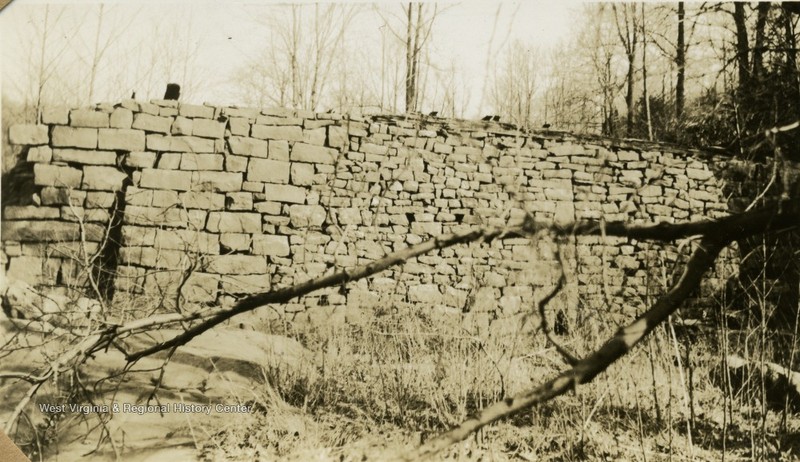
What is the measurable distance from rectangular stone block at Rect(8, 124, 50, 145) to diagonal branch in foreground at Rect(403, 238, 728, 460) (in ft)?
17.4

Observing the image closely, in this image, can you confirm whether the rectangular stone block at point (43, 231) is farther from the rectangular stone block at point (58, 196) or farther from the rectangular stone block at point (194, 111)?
the rectangular stone block at point (194, 111)

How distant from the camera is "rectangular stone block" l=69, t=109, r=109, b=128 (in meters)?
5.07

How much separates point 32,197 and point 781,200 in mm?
6203

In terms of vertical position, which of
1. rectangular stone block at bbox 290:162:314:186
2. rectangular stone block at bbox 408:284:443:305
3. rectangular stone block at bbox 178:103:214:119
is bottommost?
rectangular stone block at bbox 408:284:443:305

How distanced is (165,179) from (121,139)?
0.63 meters

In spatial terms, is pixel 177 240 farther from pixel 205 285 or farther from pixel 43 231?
pixel 43 231

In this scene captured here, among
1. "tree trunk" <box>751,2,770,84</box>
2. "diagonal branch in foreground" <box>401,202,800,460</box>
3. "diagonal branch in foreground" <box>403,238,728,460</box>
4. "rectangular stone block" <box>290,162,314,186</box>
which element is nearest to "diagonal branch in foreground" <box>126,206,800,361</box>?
"diagonal branch in foreground" <box>401,202,800,460</box>

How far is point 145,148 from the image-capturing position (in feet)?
16.9

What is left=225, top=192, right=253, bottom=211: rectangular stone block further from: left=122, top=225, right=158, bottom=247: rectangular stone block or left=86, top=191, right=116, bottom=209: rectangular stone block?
left=86, top=191, right=116, bottom=209: rectangular stone block

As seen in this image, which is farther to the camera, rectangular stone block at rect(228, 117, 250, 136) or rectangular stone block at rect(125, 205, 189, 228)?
rectangular stone block at rect(228, 117, 250, 136)

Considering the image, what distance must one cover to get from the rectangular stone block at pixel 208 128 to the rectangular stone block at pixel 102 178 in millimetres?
879

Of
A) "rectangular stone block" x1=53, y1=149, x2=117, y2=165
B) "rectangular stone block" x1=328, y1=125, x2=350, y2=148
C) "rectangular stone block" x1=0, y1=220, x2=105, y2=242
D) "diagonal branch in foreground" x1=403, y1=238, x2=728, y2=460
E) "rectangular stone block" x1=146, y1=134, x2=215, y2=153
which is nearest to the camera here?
"diagonal branch in foreground" x1=403, y1=238, x2=728, y2=460

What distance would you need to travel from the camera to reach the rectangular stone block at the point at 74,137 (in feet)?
16.6

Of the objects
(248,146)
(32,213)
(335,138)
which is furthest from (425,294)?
(32,213)
